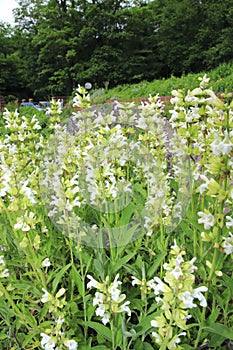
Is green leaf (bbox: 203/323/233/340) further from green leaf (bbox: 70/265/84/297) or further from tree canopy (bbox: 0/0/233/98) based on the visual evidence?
tree canopy (bbox: 0/0/233/98)

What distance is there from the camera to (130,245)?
6.09ft

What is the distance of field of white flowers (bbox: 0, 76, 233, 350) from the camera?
121 centimetres

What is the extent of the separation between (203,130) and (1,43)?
39081 millimetres

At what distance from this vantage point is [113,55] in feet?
99.6

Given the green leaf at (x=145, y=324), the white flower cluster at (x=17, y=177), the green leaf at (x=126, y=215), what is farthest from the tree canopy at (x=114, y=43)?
the green leaf at (x=145, y=324)

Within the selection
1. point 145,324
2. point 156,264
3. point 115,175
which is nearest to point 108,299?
point 145,324

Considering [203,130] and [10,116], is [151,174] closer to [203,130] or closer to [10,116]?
[203,130]

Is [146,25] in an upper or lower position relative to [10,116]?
upper

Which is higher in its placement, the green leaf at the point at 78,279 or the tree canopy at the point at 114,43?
the tree canopy at the point at 114,43

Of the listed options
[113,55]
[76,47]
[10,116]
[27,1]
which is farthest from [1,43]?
[10,116]

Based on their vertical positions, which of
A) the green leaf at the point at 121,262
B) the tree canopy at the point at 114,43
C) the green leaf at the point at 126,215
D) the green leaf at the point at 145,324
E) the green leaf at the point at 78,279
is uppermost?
the tree canopy at the point at 114,43

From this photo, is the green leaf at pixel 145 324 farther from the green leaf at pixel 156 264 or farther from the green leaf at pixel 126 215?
the green leaf at pixel 126 215

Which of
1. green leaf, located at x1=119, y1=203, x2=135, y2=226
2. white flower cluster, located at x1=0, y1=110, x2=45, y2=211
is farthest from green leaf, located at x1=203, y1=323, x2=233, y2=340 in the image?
white flower cluster, located at x1=0, y1=110, x2=45, y2=211

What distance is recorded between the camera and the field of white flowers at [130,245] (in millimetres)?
1214
